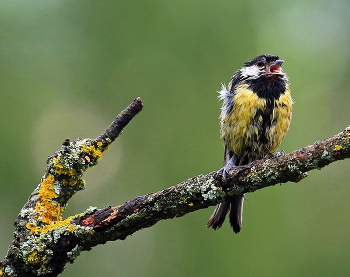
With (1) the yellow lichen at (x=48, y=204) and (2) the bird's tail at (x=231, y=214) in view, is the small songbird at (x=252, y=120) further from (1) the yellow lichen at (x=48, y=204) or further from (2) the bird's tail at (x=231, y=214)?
(1) the yellow lichen at (x=48, y=204)

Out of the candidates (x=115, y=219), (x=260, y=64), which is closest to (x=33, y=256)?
(x=115, y=219)

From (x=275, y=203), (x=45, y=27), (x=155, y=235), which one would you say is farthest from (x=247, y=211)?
(x=45, y=27)

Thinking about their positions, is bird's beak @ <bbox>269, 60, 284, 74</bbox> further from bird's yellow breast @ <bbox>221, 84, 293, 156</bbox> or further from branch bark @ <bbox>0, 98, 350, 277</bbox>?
branch bark @ <bbox>0, 98, 350, 277</bbox>

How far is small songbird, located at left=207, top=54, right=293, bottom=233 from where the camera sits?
15.3 feet

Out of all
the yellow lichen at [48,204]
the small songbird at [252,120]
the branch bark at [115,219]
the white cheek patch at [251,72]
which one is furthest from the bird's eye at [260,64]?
the yellow lichen at [48,204]

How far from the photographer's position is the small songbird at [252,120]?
4664mm

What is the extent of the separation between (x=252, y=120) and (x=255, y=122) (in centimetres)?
3

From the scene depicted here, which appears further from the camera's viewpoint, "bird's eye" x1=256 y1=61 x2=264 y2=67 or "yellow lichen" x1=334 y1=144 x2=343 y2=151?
"bird's eye" x1=256 y1=61 x2=264 y2=67

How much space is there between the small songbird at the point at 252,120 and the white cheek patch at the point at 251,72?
11 mm

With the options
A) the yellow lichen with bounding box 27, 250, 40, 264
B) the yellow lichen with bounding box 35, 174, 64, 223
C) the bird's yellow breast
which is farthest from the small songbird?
the yellow lichen with bounding box 27, 250, 40, 264

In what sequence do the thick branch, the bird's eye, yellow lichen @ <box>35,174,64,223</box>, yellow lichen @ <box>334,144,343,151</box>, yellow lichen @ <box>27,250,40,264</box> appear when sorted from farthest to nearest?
the bird's eye, yellow lichen @ <box>35,174,64,223</box>, yellow lichen @ <box>27,250,40,264</box>, the thick branch, yellow lichen @ <box>334,144,343,151</box>

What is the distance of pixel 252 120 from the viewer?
4.67 meters

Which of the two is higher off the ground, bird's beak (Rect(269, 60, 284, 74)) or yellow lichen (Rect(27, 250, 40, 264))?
bird's beak (Rect(269, 60, 284, 74))

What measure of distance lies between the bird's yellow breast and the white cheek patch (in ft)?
0.80
